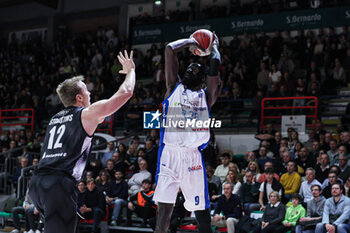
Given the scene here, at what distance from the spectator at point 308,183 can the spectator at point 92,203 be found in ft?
14.2

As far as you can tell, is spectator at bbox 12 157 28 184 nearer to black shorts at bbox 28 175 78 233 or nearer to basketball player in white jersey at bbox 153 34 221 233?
basketball player in white jersey at bbox 153 34 221 233

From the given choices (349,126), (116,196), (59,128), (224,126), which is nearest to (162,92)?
(224,126)

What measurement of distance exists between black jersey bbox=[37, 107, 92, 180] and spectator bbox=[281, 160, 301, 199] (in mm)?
6811

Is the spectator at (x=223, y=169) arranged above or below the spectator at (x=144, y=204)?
above


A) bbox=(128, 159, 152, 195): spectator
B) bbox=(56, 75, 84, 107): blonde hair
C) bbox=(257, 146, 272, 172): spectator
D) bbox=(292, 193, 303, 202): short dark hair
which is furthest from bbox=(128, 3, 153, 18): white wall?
bbox=(56, 75, 84, 107): blonde hair

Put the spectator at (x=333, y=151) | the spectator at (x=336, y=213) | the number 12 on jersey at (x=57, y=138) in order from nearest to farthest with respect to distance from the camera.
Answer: the number 12 on jersey at (x=57, y=138), the spectator at (x=336, y=213), the spectator at (x=333, y=151)

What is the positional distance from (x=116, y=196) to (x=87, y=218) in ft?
2.64

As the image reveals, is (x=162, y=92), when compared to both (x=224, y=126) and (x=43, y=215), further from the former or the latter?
(x=43, y=215)

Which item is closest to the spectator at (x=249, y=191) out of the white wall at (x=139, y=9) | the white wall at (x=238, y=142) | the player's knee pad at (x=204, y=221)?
the white wall at (x=238, y=142)

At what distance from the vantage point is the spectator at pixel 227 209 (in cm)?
994

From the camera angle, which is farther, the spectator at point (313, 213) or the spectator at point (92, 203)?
the spectator at point (92, 203)

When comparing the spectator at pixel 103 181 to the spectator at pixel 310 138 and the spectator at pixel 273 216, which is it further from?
the spectator at pixel 310 138

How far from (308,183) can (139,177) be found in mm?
3891

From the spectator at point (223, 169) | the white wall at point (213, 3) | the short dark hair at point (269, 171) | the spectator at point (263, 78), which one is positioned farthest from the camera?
the white wall at point (213, 3)
